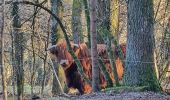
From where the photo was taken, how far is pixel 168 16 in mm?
14906

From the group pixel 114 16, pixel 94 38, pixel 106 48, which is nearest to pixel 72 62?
pixel 114 16

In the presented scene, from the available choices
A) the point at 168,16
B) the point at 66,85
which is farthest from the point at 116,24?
the point at 66,85

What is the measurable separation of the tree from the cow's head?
570cm

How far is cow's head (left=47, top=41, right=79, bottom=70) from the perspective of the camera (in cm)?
1573

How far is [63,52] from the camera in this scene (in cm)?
1588

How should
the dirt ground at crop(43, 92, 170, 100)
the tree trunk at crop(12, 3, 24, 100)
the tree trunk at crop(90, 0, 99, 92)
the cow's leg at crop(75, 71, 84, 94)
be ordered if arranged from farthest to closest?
1. the cow's leg at crop(75, 71, 84, 94)
2. the tree trunk at crop(12, 3, 24, 100)
3. the tree trunk at crop(90, 0, 99, 92)
4. the dirt ground at crop(43, 92, 170, 100)

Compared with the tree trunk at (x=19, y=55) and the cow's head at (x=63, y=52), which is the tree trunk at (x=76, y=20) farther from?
the tree trunk at (x=19, y=55)

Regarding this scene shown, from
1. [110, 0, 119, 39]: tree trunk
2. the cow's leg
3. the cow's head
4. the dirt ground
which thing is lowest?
the cow's leg

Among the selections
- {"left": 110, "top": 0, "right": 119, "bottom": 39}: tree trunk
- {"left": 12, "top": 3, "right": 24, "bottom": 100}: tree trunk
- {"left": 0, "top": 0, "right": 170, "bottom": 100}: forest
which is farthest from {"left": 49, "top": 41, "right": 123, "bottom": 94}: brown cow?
{"left": 110, "top": 0, "right": 119, "bottom": 39}: tree trunk

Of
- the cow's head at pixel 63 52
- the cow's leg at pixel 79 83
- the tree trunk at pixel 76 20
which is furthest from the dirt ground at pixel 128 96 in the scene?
the tree trunk at pixel 76 20

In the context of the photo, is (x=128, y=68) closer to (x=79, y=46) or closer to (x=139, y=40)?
(x=139, y=40)

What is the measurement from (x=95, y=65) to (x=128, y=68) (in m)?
0.76

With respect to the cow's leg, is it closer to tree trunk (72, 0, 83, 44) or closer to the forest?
the forest

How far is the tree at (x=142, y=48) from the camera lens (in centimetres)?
990
